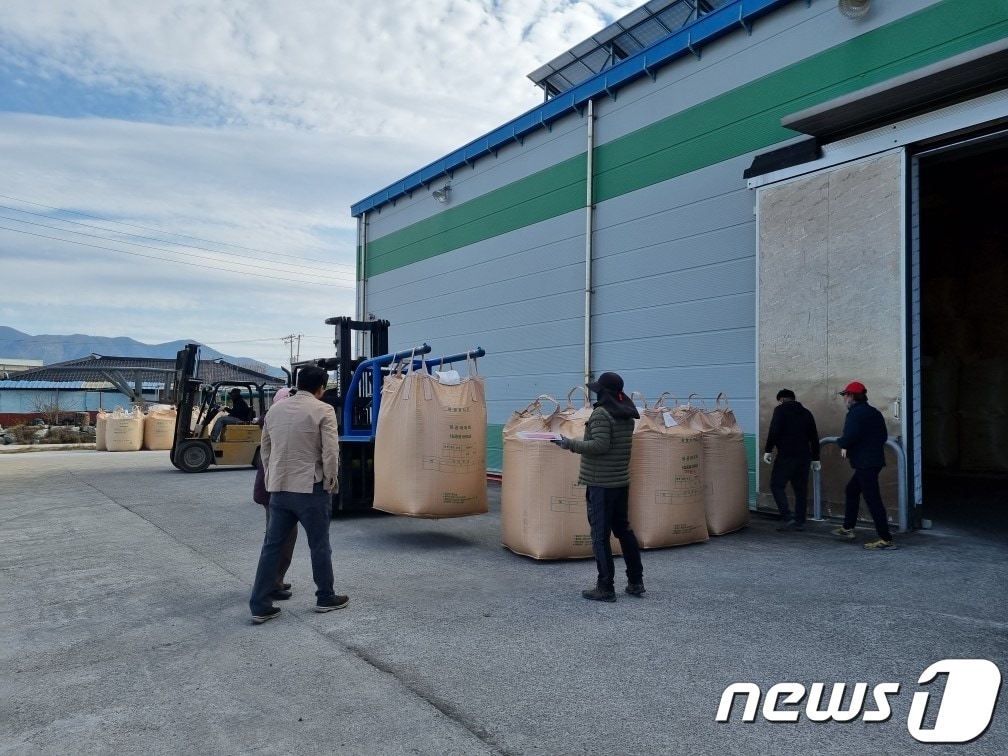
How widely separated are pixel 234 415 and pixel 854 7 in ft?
46.0

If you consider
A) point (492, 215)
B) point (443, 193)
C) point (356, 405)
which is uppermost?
point (443, 193)

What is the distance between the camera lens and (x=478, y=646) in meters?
4.32

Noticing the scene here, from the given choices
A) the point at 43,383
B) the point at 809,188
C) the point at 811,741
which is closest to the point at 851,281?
the point at 809,188

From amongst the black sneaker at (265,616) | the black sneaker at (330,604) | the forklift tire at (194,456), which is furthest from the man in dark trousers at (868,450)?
the forklift tire at (194,456)

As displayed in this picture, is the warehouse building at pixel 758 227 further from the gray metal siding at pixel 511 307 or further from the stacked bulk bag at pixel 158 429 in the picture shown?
the stacked bulk bag at pixel 158 429

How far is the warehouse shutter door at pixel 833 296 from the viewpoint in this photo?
25.3ft

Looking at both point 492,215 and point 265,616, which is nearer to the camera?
point 265,616

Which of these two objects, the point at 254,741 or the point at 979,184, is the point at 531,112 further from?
the point at 254,741

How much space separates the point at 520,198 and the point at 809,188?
6518 millimetres

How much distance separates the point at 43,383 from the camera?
4494 cm

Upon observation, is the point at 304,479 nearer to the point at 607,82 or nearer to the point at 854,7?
the point at 854,7

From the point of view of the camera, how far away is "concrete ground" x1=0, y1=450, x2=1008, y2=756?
10.6ft

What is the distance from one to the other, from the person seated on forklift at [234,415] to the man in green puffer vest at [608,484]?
12.8 meters

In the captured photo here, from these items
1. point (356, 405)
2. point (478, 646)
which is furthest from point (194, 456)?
point (478, 646)
